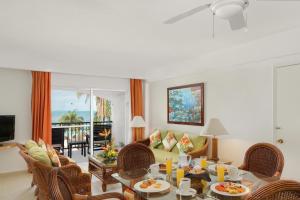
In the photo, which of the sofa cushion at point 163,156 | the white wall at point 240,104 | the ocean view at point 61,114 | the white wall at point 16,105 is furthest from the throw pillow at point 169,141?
the white wall at point 16,105

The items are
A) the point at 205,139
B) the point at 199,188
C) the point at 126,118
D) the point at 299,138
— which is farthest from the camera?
the point at 126,118

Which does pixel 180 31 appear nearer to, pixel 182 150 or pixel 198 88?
pixel 198 88

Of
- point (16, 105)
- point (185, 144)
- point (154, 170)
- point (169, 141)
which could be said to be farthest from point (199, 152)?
point (16, 105)

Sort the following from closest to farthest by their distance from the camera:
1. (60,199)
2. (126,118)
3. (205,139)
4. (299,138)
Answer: (60,199), (299,138), (205,139), (126,118)

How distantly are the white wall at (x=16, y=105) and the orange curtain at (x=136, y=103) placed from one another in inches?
101

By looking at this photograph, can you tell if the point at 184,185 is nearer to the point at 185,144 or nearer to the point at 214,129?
the point at 214,129

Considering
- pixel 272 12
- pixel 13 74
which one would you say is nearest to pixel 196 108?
pixel 272 12

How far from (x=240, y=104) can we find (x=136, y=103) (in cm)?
313

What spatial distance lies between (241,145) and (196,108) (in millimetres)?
1254

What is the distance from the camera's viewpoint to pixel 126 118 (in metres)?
6.55

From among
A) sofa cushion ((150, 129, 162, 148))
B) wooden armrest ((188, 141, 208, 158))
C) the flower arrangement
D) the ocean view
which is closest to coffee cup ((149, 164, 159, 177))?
wooden armrest ((188, 141, 208, 158))

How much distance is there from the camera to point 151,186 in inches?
76.6

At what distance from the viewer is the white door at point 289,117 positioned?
317 cm

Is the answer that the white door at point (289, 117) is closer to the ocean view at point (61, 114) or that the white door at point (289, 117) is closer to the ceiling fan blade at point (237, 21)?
the ceiling fan blade at point (237, 21)
